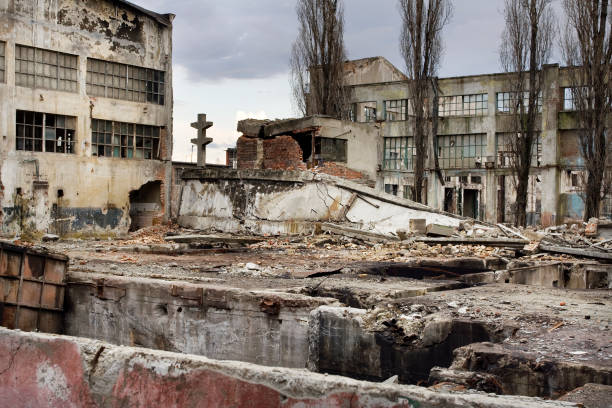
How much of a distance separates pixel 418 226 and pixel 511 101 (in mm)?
13811

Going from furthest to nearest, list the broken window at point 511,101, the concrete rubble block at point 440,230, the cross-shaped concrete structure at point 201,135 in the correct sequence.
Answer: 1. the broken window at point 511,101
2. the cross-shaped concrete structure at point 201,135
3. the concrete rubble block at point 440,230

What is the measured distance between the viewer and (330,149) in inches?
794

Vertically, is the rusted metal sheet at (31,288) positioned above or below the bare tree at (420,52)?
below

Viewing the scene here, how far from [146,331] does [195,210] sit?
1200 cm

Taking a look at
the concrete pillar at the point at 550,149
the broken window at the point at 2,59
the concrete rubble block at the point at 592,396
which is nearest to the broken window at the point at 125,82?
the broken window at the point at 2,59

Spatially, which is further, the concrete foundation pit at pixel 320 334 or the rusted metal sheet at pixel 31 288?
the rusted metal sheet at pixel 31 288

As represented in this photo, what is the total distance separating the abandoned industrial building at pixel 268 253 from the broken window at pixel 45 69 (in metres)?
0.06

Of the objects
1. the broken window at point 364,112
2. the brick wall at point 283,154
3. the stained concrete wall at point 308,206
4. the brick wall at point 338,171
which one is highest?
the broken window at point 364,112

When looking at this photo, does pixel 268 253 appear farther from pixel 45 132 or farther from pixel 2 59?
pixel 2 59

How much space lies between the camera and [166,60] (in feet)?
76.8

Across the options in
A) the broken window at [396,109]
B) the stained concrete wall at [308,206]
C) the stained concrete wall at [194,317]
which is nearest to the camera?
the stained concrete wall at [194,317]

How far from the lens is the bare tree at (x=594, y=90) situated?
23.9m

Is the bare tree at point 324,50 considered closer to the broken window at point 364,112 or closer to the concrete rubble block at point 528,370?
the broken window at point 364,112

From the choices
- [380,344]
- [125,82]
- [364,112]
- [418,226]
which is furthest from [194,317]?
[364,112]
